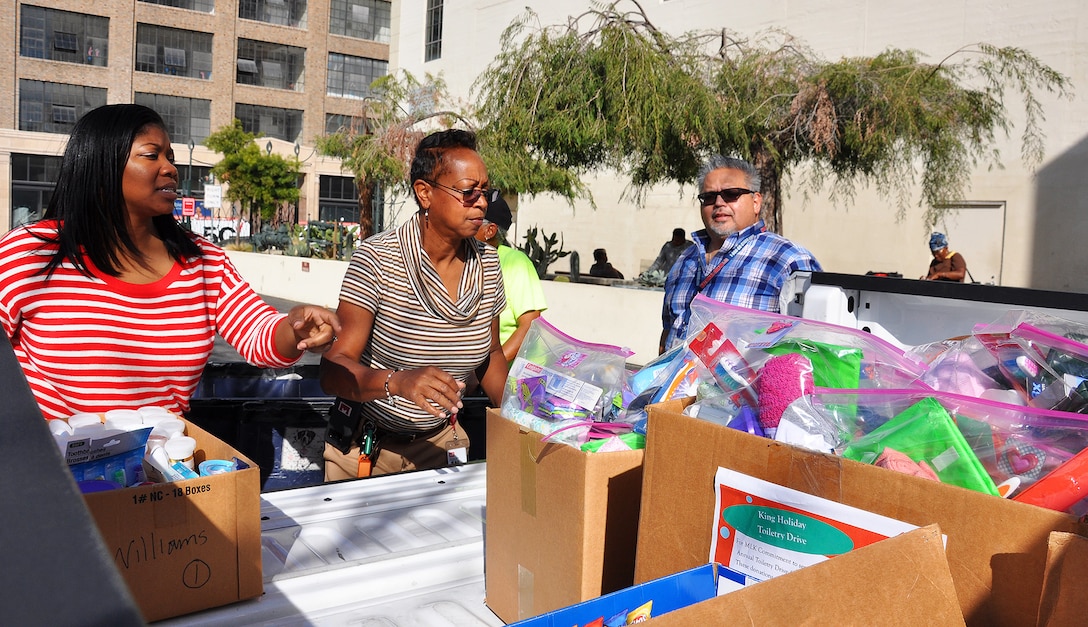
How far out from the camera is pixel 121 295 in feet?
7.93

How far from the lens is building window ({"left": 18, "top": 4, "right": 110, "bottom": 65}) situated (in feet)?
144

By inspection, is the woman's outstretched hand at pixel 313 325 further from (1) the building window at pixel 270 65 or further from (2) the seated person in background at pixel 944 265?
(1) the building window at pixel 270 65

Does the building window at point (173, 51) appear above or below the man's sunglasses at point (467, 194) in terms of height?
above

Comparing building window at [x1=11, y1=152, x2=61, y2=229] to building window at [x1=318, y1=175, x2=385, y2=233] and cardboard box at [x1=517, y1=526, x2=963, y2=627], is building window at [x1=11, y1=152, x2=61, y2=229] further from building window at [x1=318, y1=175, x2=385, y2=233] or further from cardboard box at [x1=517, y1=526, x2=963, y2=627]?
cardboard box at [x1=517, y1=526, x2=963, y2=627]

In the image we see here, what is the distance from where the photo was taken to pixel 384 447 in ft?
10.1

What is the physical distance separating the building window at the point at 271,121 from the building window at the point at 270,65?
60.7 inches

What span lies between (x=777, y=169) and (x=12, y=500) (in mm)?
12887

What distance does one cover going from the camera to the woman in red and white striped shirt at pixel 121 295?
2.35m

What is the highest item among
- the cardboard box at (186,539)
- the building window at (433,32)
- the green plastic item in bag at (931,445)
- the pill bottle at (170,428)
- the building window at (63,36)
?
the building window at (63,36)

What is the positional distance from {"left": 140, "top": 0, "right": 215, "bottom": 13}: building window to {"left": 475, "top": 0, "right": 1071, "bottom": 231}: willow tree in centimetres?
4122

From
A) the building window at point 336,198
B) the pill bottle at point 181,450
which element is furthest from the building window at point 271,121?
the pill bottle at point 181,450

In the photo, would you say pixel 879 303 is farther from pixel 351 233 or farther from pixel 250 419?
pixel 351 233

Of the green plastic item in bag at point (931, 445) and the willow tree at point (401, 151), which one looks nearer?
the green plastic item in bag at point (931, 445)

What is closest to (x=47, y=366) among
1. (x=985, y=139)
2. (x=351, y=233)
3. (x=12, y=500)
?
(x=12, y=500)
